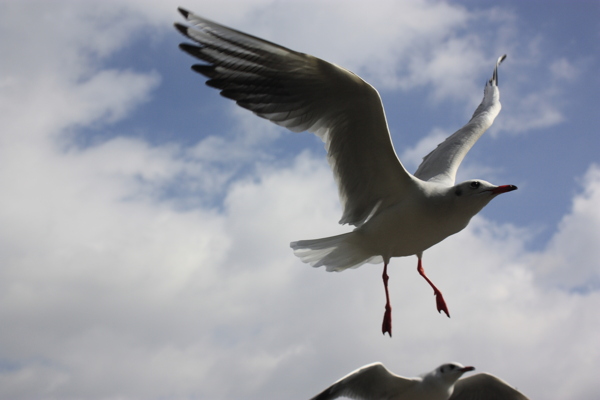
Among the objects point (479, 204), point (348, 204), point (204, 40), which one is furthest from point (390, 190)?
point (204, 40)

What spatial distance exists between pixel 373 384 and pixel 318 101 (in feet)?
9.51

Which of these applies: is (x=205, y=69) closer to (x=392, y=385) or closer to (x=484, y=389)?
(x=392, y=385)

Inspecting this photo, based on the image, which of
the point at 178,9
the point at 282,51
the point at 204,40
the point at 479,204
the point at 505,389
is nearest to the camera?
the point at 178,9

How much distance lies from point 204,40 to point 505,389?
4885 millimetres

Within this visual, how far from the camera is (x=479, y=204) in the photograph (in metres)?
4.48

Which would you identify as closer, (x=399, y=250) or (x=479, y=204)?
(x=479, y=204)

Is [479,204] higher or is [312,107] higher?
[312,107]

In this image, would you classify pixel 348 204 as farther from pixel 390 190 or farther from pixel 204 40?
pixel 204 40

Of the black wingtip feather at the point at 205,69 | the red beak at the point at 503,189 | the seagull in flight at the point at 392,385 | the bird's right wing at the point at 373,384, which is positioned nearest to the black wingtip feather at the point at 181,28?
the black wingtip feather at the point at 205,69

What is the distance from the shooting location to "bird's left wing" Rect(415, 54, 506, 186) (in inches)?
234

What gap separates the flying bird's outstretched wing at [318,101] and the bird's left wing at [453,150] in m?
0.98

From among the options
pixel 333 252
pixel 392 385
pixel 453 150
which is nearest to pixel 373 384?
pixel 392 385

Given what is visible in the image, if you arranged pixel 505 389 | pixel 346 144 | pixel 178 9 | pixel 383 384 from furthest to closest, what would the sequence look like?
pixel 505 389 → pixel 383 384 → pixel 346 144 → pixel 178 9

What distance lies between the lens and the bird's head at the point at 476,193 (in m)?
4.42
